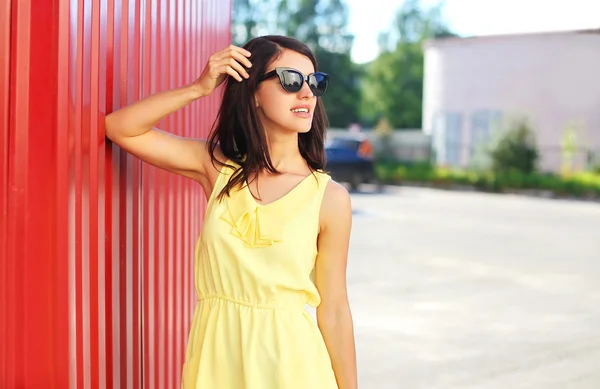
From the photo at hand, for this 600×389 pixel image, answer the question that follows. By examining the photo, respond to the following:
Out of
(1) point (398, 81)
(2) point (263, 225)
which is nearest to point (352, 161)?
(2) point (263, 225)

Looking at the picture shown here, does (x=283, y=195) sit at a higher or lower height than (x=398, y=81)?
lower

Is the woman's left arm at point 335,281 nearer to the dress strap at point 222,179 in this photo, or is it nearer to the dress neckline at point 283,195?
the dress neckline at point 283,195

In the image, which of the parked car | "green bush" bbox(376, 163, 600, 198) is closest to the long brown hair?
the parked car

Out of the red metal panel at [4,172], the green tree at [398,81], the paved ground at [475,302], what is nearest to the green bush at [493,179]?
the paved ground at [475,302]

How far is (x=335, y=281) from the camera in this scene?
7.36ft

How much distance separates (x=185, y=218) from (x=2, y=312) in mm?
1970

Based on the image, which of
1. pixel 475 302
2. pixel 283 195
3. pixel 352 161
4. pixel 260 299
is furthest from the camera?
pixel 352 161

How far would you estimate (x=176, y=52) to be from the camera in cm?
321

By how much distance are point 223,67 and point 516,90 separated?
28.4m

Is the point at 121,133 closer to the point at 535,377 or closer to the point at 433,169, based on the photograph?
the point at 535,377

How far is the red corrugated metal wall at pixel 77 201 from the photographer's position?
5.66 ft

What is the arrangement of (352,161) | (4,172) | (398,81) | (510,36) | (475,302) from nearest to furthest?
(4,172) < (475,302) < (352,161) < (510,36) < (398,81)

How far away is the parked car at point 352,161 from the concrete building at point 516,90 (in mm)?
4974

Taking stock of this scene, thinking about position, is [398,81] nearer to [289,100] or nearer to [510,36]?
[510,36]
